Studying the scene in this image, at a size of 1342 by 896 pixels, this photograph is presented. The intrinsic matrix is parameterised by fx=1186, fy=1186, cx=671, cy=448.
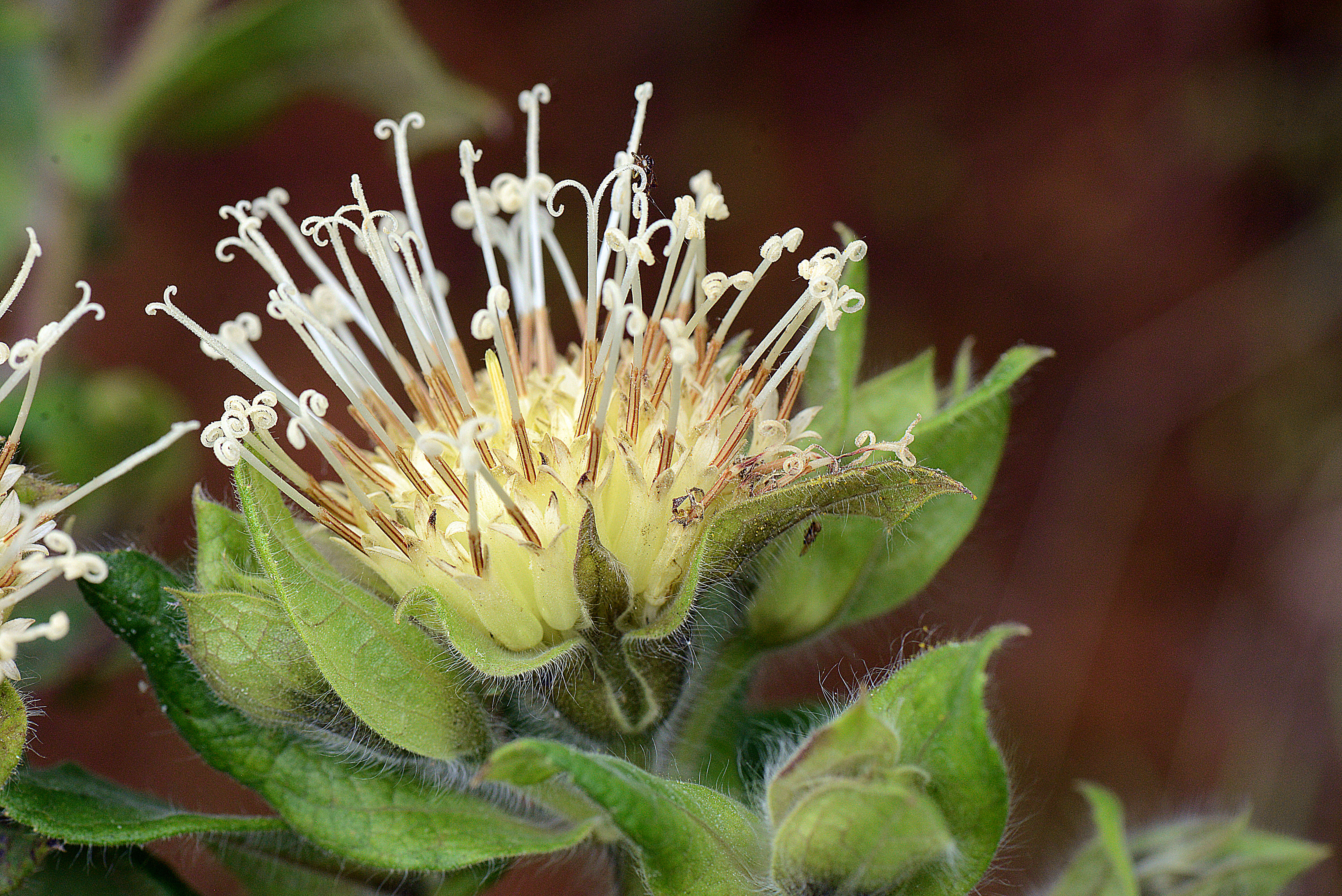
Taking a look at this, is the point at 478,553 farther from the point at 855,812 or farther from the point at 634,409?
the point at 855,812

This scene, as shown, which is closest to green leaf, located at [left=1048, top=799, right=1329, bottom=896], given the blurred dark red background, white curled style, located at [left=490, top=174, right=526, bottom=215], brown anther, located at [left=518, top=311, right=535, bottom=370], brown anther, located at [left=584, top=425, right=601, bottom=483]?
brown anther, located at [left=584, top=425, right=601, bottom=483]

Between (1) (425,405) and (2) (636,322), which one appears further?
(1) (425,405)

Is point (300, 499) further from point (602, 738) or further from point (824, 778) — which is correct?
point (824, 778)

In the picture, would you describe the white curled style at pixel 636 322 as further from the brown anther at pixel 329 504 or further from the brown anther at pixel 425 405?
the brown anther at pixel 329 504

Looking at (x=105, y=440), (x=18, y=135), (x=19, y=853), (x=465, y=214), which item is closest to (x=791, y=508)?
(x=465, y=214)

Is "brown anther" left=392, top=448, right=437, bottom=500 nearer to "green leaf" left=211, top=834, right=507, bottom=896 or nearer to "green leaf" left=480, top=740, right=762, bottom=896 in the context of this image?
"green leaf" left=480, top=740, right=762, bottom=896

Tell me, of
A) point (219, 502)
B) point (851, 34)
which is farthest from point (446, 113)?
point (851, 34)
